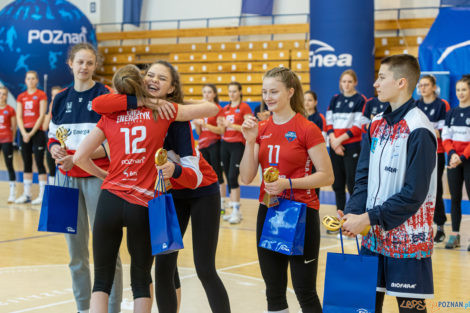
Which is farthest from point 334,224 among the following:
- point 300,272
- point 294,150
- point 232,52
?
point 232,52

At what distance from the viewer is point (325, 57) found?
12.8 m

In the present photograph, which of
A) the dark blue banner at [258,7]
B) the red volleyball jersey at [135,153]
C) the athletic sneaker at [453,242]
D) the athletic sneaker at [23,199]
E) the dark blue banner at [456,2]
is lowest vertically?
the athletic sneaker at [453,242]

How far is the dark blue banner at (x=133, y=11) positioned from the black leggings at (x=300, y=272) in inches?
669

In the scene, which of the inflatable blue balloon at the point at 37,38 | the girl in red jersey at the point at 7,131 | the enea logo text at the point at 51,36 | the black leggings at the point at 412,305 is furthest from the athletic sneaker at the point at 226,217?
the enea logo text at the point at 51,36

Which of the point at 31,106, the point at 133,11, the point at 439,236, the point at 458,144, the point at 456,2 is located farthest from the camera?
the point at 133,11

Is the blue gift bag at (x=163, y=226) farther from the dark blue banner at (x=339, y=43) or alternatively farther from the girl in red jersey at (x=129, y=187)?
the dark blue banner at (x=339, y=43)

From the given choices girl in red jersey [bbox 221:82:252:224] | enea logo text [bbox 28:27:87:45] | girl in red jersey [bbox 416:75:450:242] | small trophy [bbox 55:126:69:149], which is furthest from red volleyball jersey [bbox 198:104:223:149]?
enea logo text [bbox 28:27:87:45]

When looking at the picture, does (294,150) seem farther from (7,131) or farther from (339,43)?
(339,43)

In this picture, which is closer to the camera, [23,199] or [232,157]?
[232,157]

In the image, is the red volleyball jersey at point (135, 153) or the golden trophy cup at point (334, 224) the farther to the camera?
the red volleyball jersey at point (135, 153)

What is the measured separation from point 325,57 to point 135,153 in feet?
34.5

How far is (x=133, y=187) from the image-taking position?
9.20ft

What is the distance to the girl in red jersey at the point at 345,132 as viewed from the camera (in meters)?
6.53

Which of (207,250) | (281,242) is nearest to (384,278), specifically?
(281,242)
